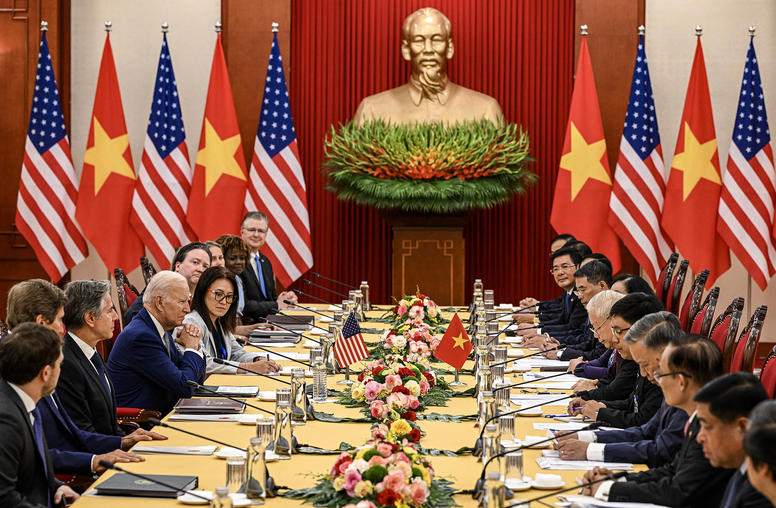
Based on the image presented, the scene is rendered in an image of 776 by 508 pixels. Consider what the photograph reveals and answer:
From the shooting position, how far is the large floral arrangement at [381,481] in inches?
109

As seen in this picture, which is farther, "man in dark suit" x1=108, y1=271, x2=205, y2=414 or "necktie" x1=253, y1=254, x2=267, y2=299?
"necktie" x1=253, y1=254, x2=267, y2=299

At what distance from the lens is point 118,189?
9.37 meters

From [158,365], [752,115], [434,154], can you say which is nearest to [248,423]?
[158,365]

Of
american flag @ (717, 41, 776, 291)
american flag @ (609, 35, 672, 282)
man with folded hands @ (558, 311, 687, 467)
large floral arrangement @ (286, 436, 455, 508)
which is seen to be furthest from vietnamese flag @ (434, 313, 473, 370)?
american flag @ (717, 41, 776, 291)

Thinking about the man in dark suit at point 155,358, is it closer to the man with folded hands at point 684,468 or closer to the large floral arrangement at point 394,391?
the large floral arrangement at point 394,391

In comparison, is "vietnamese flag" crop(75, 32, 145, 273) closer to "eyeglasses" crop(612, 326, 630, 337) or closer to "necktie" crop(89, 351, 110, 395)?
"necktie" crop(89, 351, 110, 395)

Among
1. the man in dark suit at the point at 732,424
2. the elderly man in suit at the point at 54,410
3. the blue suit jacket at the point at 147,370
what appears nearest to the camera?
the man in dark suit at the point at 732,424

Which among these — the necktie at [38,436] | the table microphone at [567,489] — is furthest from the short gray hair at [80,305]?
the table microphone at [567,489]

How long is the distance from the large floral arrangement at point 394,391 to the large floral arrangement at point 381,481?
0.87 meters

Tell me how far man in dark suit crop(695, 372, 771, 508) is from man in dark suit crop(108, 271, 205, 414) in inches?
107

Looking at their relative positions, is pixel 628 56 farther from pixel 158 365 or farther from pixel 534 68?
pixel 158 365

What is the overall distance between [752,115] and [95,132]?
5.65 meters

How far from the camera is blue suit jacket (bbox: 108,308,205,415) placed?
4.76 metres

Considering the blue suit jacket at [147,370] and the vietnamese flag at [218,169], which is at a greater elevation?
the vietnamese flag at [218,169]
